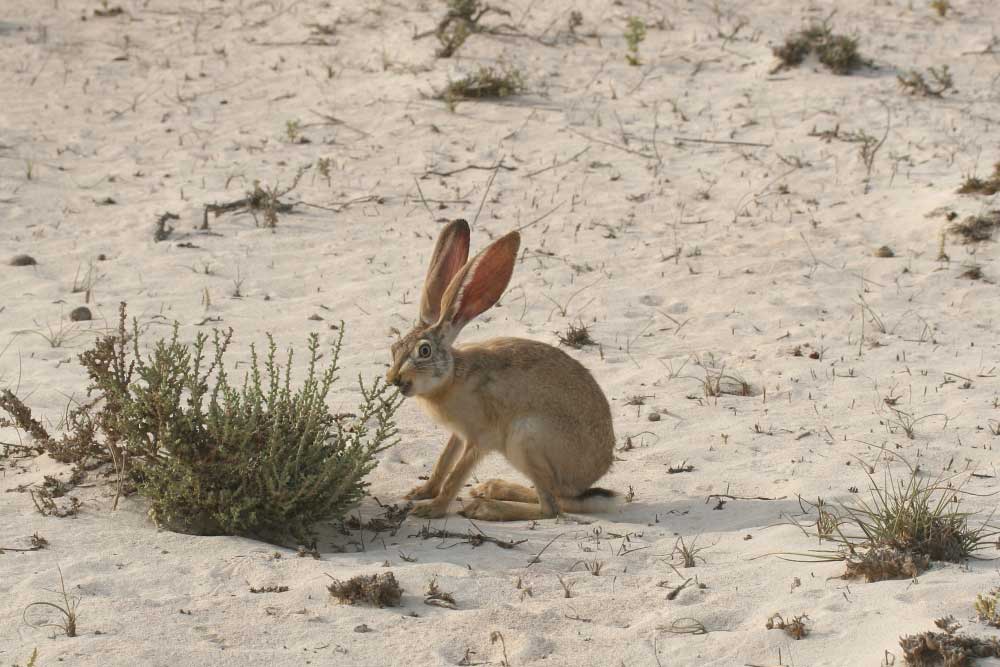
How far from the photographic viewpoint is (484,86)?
40.3ft

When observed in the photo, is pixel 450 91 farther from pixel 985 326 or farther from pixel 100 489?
pixel 100 489

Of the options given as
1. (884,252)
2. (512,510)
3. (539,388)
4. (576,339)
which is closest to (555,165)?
(884,252)

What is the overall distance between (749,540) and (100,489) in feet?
10.0

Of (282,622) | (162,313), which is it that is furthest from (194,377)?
(162,313)

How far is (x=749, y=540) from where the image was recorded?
5.54m

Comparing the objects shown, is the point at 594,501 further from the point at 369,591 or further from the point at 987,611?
the point at 987,611

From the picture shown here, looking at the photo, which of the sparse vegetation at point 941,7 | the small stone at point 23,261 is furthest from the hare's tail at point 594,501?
the sparse vegetation at point 941,7

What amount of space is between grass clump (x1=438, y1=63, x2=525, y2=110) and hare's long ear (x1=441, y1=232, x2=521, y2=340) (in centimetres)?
645

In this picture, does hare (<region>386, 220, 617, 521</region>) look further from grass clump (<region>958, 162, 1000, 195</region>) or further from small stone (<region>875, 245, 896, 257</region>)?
grass clump (<region>958, 162, 1000, 195</region>)

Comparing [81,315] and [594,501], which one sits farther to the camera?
[81,315]

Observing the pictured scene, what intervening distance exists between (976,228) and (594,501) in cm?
490

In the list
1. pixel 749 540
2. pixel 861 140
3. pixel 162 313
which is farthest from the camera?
pixel 861 140

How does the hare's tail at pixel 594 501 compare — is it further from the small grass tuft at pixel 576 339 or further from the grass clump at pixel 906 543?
the small grass tuft at pixel 576 339

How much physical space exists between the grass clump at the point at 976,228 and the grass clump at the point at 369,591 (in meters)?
6.34
